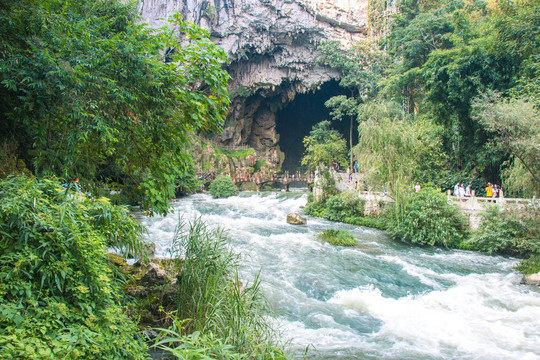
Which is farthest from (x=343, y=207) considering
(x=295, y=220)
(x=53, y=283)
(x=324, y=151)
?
(x=53, y=283)

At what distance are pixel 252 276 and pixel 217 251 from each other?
11.9 feet

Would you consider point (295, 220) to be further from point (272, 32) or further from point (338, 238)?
point (272, 32)

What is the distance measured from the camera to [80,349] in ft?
8.70

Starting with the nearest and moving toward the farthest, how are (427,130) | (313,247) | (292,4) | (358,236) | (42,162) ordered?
(42,162) → (313,247) → (358,236) → (427,130) → (292,4)

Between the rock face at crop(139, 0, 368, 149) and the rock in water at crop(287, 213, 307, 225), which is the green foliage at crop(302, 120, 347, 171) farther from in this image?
the rock face at crop(139, 0, 368, 149)

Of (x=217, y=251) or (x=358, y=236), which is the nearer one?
(x=217, y=251)

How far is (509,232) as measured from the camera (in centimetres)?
1158

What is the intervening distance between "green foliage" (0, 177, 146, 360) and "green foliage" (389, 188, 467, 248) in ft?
40.2

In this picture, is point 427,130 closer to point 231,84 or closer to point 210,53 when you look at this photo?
point 210,53

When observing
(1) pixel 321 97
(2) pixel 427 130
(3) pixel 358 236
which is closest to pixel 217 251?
(3) pixel 358 236

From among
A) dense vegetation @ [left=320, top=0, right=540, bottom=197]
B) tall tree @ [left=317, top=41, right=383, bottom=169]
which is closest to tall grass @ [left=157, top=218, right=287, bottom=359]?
dense vegetation @ [left=320, top=0, right=540, bottom=197]

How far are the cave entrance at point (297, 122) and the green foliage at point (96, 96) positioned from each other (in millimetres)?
36769

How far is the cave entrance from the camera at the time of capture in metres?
41.4

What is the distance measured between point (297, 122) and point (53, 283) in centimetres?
4164
